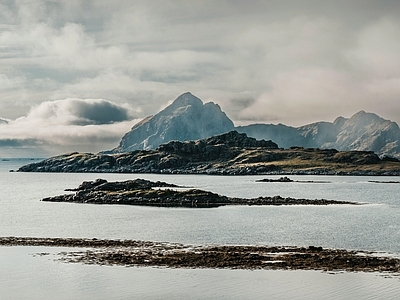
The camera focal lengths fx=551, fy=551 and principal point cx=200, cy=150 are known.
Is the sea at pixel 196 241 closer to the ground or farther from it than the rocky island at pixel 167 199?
closer to the ground

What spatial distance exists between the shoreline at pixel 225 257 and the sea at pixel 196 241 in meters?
2.09

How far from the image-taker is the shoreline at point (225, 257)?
48.9 metres

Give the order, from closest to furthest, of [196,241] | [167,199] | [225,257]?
[225,257], [196,241], [167,199]

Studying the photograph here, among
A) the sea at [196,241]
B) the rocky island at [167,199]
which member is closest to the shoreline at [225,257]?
the sea at [196,241]

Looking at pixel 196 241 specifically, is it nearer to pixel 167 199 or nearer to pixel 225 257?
pixel 225 257

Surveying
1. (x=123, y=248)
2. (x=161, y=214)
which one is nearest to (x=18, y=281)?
(x=123, y=248)

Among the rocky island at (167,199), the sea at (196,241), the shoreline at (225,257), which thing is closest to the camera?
the sea at (196,241)

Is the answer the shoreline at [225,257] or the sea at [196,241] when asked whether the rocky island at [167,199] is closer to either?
the sea at [196,241]

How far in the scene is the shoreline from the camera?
48938 mm

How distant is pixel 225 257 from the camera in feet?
174

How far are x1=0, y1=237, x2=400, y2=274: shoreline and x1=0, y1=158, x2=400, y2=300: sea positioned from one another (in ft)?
6.87

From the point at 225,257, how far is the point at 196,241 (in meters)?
15.1

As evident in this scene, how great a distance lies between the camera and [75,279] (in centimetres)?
4400

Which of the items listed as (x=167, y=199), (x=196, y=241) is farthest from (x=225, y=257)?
(x=167, y=199)
